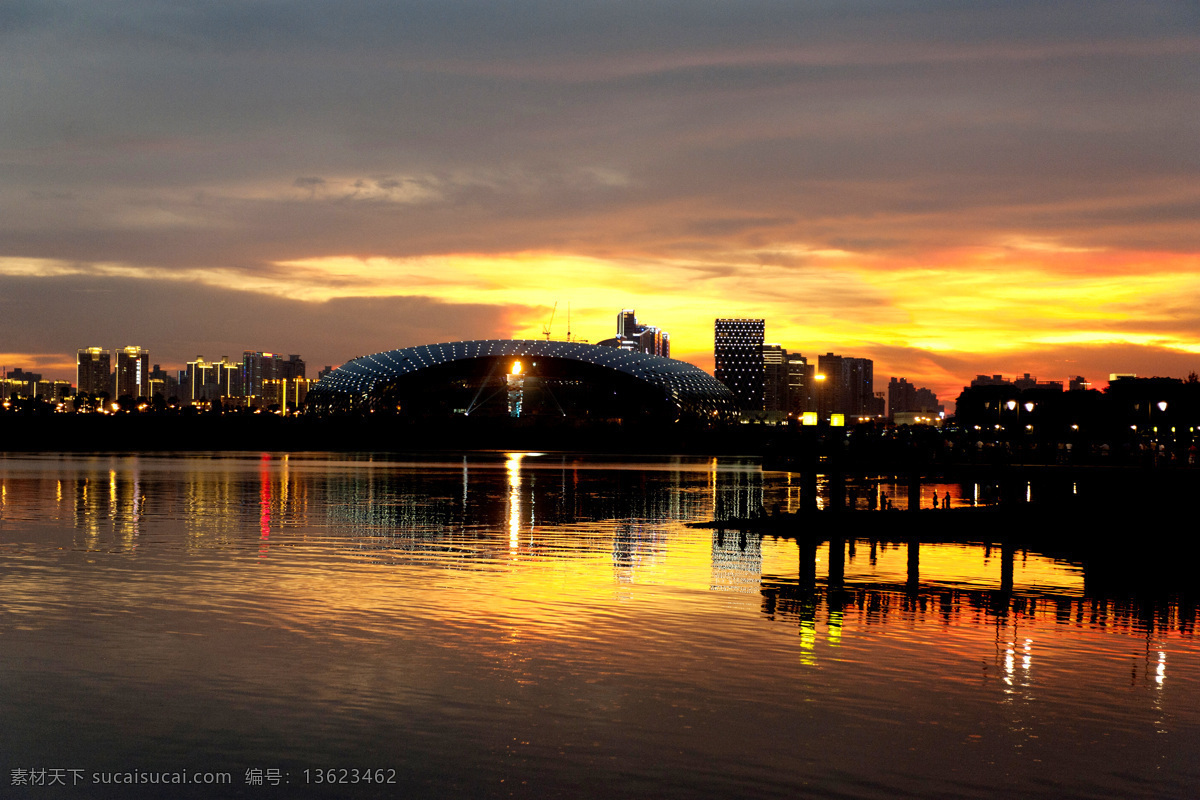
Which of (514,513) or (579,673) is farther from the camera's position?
(514,513)

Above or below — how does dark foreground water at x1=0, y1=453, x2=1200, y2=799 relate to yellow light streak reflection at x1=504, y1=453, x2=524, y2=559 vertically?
above

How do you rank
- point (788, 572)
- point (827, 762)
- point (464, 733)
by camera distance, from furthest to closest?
point (788, 572) → point (464, 733) → point (827, 762)

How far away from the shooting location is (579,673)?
62.3 feet

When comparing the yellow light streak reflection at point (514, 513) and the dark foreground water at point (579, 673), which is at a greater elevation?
A: the dark foreground water at point (579, 673)

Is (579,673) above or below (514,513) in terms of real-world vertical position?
above

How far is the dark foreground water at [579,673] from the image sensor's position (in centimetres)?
1395

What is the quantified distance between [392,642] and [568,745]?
23.3 feet

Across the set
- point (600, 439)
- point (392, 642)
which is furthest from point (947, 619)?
Answer: point (600, 439)

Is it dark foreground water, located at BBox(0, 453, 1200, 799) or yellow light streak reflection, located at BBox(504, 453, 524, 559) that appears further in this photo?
yellow light streak reflection, located at BBox(504, 453, 524, 559)

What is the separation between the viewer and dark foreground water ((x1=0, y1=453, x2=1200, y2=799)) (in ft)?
45.8

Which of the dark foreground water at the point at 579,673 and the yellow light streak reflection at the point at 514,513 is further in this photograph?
the yellow light streak reflection at the point at 514,513

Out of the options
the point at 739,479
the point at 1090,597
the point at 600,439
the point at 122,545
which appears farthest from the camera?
the point at 600,439

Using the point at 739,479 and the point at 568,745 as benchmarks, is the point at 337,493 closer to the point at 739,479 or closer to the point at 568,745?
the point at 739,479

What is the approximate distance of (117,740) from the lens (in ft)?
49.1
